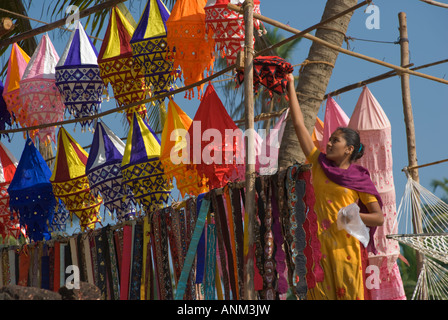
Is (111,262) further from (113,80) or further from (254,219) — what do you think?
(254,219)

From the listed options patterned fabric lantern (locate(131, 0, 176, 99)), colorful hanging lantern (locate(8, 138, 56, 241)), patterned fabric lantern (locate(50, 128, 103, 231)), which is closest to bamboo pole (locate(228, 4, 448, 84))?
patterned fabric lantern (locate(131, 0, 176, 99))

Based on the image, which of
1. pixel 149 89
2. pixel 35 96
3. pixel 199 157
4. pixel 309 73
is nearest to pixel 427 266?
pixel 309 73

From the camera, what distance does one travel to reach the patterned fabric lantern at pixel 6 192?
6262 millimetres

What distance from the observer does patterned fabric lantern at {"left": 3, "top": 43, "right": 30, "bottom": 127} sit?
5.89 m

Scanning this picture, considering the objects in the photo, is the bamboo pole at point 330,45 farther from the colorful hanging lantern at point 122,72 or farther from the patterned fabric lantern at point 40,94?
the patterned fabric lantern at point 40,94

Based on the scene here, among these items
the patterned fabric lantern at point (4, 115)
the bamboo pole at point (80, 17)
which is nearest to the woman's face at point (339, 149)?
the bamboo pole at point (80, 17)

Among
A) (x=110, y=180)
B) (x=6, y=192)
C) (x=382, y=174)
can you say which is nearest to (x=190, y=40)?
(x=110, y=180)

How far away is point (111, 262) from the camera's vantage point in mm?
5043

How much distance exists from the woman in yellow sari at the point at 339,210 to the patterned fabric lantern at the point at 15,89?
302cm

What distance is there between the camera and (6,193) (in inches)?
247

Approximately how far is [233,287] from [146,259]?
80 centimetres

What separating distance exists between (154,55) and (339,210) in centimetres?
202

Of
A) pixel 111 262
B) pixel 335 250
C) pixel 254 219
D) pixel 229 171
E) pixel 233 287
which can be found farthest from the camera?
pixel 111 262

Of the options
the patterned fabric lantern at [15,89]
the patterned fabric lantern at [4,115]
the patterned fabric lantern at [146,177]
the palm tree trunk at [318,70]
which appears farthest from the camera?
the patterned fabric lantern at [4,115]
